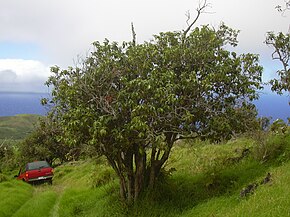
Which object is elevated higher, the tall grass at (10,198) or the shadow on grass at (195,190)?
the shadow on grass at (195,190)

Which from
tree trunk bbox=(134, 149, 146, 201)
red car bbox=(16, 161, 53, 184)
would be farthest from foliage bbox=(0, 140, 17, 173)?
tree trunk bbox=(134, 149, 146, 201)

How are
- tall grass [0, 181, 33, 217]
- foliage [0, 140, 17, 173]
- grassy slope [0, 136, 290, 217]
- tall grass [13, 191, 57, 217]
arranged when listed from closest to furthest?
grassy slope [0, 136, 290, 217] → tall grass [13, 191, 57, 217] → tall grass [0, 181, 33, 217] → foliage [0, 140, 17, 173]

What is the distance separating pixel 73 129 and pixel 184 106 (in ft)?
12.6

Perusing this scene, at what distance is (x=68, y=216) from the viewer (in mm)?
14703

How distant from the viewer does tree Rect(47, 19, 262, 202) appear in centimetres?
1075

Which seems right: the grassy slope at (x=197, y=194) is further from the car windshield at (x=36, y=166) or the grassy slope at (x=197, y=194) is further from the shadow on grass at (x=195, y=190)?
the car windshield at (x=36, y=166)

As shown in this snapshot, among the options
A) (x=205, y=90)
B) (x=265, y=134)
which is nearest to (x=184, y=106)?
(x=205, y=90)

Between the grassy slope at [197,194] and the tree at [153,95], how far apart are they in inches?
38.4

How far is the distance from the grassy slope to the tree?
38.4 inches

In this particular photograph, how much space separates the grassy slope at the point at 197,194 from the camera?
922 cm

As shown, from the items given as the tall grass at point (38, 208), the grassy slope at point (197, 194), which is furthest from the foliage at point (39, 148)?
the tall grass at point (38, 208)

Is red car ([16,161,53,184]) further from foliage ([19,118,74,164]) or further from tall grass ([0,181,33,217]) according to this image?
foliage ([19,118,74,164])

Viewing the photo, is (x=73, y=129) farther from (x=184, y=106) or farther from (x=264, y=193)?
(x=264, y=193)

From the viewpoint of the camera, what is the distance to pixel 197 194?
12555 mm
